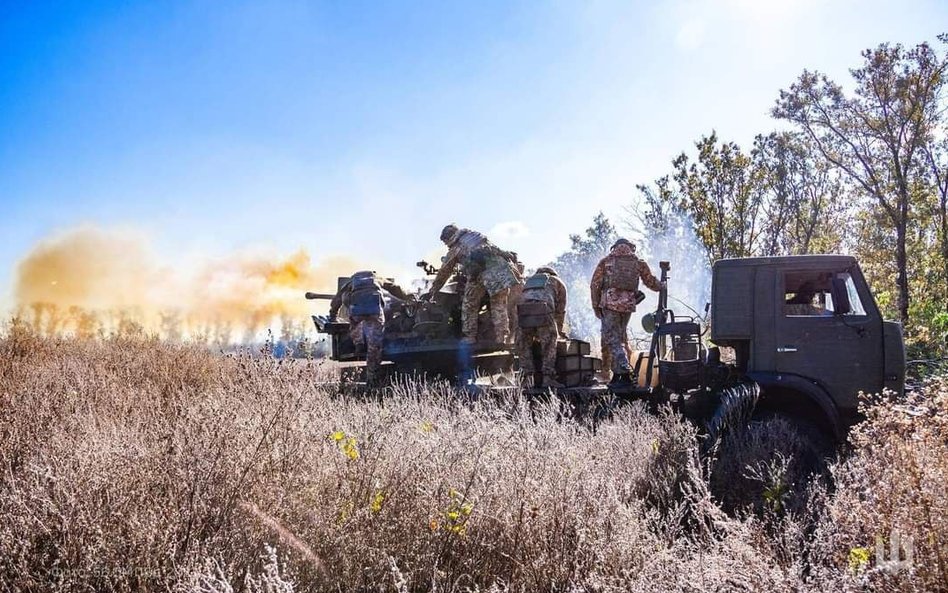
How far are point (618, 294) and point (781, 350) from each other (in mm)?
2764

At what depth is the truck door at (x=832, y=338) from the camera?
20.3 feet

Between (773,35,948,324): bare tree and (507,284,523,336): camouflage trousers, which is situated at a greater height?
(773,35,948,324): bare tree

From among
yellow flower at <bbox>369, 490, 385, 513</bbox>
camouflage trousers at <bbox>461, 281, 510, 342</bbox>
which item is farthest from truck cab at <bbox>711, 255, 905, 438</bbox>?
yellow flower at <bbox>369, 490, 385, 513</bbox>

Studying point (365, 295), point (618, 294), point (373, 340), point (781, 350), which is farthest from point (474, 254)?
point (781, 350)

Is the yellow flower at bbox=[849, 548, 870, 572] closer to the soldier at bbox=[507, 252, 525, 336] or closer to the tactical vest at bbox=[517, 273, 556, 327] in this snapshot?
the tactical vest at bbox=[517, 273, 556, 327]

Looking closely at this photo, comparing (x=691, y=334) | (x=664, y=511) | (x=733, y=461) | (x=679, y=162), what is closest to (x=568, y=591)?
(x=664, y=511)

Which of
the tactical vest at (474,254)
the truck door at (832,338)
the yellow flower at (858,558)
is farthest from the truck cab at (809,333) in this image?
the tactical vest at (474,254)

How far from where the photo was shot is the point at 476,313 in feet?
34.1

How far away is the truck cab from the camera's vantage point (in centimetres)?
620

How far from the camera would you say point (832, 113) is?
16578 millimetres

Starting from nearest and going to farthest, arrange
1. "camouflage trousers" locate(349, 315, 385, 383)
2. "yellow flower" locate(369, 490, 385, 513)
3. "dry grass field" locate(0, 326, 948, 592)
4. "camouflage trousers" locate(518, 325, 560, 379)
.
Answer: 1. "dry grass field" locate(0, 326, 948, 592)
2. "yellow flower" locate(369, 490, 385, 513)
3. "camouflage trousers" locate(518, 325, 560, 379)
4. "camouflage trousers" locate(349, 315, 385, 383)

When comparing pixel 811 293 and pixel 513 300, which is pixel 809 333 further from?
pixel 513 300

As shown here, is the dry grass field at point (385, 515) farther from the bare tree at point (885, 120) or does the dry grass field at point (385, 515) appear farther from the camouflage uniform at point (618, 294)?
the bare tree at point (885, 120)

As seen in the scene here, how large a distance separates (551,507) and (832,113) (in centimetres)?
1660
